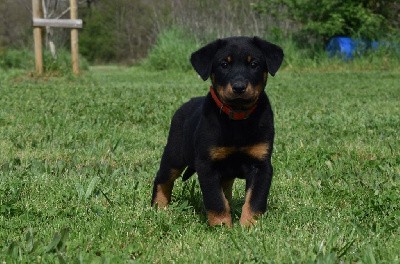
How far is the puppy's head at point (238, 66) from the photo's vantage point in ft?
12.1

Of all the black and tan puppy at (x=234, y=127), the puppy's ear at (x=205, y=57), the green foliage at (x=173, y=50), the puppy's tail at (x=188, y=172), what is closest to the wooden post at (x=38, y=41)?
the green foliage at (x=173, y=50)

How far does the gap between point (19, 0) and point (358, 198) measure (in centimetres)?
2139

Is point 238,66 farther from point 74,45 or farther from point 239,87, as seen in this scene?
point 74,45

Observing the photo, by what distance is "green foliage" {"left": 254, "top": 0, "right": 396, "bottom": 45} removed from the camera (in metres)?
19.8

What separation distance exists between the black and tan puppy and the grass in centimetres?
19

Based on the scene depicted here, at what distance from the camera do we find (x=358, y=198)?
14.3 feet

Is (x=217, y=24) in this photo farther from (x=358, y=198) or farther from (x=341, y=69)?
(x=358, y=198)

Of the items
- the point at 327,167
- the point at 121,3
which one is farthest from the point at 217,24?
the point at 327,167

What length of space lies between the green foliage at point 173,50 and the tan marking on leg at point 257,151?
1781 centimetres

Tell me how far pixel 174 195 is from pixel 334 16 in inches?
629

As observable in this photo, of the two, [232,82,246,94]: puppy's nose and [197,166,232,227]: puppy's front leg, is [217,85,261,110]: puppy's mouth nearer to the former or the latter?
[232,82,246,94]: puppy's nose

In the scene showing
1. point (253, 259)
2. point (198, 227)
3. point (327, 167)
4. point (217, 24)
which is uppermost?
point (253, 259)

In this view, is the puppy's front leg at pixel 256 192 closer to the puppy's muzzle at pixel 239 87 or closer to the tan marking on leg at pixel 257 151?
the tan marking on leg at pixel 257 151

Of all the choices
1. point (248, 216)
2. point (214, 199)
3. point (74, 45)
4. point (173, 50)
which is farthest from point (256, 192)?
point (173, 50)
